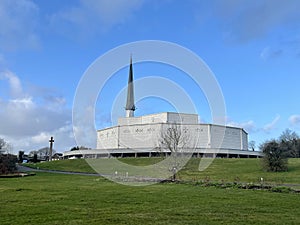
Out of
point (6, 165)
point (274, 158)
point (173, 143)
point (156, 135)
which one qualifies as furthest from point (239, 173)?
point (156, 135)

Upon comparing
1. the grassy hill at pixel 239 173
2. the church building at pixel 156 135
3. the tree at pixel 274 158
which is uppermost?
the church building at pixel 156 135

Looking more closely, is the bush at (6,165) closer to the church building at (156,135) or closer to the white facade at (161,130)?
the church building at (156,135)

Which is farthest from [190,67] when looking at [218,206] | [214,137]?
[214,137]

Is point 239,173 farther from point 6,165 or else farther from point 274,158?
point 6,165

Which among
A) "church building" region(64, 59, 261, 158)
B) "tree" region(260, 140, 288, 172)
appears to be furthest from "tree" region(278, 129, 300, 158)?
"tree" region(260, 140, 288, 172)

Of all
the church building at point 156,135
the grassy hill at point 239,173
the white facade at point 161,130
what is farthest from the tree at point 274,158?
the white facade at point 161,130

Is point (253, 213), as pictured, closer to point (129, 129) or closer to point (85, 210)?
point (85, 210)

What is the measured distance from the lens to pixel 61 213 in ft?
38.0

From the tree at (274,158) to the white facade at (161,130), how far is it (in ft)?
182

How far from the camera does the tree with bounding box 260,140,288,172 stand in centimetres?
4612

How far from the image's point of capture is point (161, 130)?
104 m

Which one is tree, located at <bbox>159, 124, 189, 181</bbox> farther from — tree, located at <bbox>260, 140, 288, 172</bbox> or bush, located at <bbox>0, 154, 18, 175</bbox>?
bush, located at <bbox>0, 154, 18, 175</bbox>

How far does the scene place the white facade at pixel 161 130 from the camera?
107000 millimetres

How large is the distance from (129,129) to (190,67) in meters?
89.7
